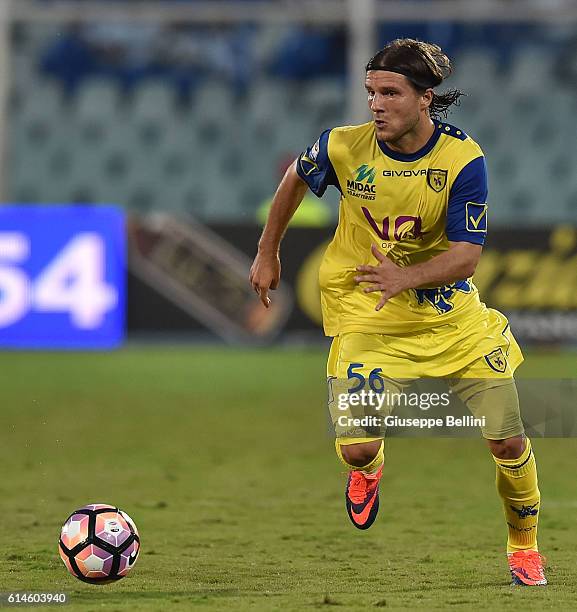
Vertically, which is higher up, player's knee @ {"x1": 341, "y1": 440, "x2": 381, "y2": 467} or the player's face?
the player's face

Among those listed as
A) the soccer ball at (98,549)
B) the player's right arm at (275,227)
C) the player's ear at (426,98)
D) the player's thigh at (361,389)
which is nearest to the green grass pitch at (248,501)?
the soccer ball at (98,549)

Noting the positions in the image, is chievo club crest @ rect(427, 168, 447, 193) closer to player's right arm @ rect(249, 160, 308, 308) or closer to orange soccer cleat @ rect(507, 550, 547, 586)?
player's right arm @ rect(249, 160, 308, 308)

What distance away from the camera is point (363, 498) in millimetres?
5336

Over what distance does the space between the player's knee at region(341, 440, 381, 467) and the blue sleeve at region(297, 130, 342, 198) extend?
949 mm

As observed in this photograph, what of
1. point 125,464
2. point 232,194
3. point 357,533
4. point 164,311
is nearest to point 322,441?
point 125,464

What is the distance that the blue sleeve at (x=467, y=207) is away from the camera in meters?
4.98

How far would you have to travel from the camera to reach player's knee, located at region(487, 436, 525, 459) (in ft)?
16.5

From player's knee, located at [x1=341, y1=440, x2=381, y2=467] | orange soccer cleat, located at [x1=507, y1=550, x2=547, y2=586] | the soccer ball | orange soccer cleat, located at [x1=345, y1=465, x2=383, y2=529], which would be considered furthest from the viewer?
orange soccer cleat, located at [x1=345, y1=465, x2=383, y2=529]

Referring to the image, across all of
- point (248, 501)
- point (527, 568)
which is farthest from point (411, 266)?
point (248, 501)

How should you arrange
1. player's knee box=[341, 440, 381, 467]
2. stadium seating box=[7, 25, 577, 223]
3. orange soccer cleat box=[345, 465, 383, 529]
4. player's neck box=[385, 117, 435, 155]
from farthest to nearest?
1. stadium seating box=[7, 25, 577, 223]
2. orange soccer cleat box=[345, 465, 383, 529]
3. player's knee box=[341, 440, 381, 467]
4. player's neck box=[385, 117, 435, 155]

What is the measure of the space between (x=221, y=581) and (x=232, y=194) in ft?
46.3

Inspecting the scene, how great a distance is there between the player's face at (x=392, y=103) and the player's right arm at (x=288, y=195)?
0.97ft

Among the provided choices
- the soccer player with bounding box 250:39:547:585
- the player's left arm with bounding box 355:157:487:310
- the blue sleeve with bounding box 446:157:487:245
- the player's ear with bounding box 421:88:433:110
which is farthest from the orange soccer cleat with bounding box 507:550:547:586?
the player's ear with bounding box 421:88:433:110

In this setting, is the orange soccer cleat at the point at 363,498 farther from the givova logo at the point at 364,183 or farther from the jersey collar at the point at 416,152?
the jersey collar at the point at 416,152
